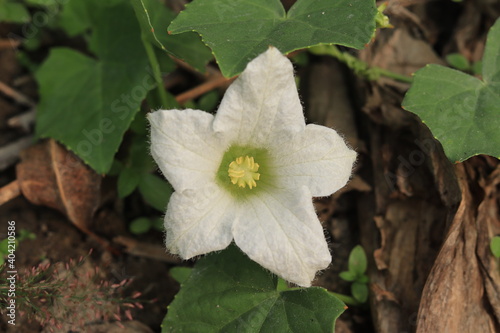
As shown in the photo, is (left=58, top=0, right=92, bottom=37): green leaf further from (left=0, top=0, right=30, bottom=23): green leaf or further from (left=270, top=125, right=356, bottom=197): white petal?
(left=270, top=125, right=356, bottom=197): white petal

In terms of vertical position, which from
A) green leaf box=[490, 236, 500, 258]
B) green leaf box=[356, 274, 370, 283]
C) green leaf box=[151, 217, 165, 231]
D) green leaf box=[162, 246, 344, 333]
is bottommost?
green leaf box=[356, 274, 370, 283]

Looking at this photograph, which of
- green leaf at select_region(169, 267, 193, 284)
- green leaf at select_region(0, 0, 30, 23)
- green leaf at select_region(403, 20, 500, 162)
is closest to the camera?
green leaf at select_region(403, 20, 500, 162)

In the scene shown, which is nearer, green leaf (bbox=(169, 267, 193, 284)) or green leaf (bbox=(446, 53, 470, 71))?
green leaf (bbox=(169, 267, 193, 284))

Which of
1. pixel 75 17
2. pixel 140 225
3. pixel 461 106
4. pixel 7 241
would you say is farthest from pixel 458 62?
pixel 7 241

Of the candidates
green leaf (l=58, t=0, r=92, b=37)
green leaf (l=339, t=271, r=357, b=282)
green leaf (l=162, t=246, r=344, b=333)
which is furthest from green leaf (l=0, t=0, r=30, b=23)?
green leaf (l=339, t=271, r=357, b=282)

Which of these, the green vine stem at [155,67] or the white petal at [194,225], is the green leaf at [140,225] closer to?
the green vine stem at [155,67]

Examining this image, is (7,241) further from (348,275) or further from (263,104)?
(348,275)

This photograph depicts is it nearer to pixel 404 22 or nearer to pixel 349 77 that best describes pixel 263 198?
pixel 349 77

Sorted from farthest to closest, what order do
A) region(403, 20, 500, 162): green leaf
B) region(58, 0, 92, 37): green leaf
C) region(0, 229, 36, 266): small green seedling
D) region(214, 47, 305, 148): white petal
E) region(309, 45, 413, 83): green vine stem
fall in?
region(58, 0, 92, 37): green leaf, region(309, 45, 413, 83): green vine stem, region(0, 229, 36, 266): small green seedling, region(403, 20, 500, 162): green leaf, region(214, 47, 305, 148): white petal
